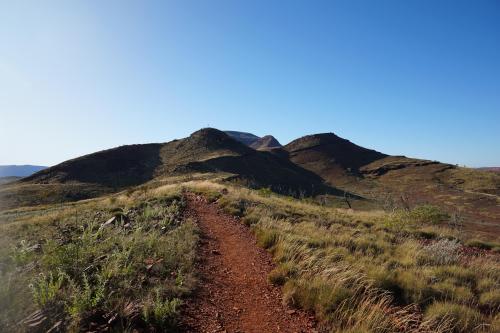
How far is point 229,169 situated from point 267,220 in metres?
73.8

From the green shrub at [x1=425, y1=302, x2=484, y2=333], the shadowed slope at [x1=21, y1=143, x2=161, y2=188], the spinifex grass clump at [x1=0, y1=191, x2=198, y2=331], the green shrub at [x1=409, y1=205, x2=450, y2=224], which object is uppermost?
the shadowed slope at [x1=21, y1=143, x2=161, y2=188]

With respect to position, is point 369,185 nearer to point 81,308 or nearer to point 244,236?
point 244,236

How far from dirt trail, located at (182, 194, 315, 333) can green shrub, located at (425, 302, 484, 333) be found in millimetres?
2227

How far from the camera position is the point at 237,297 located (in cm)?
688

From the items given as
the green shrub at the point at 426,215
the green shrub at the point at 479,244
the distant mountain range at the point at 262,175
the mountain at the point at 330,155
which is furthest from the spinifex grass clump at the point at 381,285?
the mountain at the point at 330,155

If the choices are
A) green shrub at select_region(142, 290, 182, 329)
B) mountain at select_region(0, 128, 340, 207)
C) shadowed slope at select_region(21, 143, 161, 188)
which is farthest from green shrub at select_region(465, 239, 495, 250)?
shadowed slope at select_region(21, 143, 161, 188)

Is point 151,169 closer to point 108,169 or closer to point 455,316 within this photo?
point 108,169

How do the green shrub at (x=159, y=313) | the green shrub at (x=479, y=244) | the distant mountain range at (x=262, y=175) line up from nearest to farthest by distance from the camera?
the green shrub at (x=159, y=313), the green shrub at (x=479, y=244), the distant mountain range at (x=262, y=175)

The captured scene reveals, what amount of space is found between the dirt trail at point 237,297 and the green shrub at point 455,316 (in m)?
2.23

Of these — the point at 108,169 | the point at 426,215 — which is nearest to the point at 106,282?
the point at 426,215

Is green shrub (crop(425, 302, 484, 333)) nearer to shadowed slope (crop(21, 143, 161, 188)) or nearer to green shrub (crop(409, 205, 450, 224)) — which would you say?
green shrub (crop(409, 205, 450, 224))

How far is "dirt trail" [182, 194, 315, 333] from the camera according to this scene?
18.9ft

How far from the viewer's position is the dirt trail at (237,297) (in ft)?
18.9

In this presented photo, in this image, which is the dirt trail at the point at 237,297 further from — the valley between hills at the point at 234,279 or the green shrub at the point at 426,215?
the green shrub at the point at 426,215
